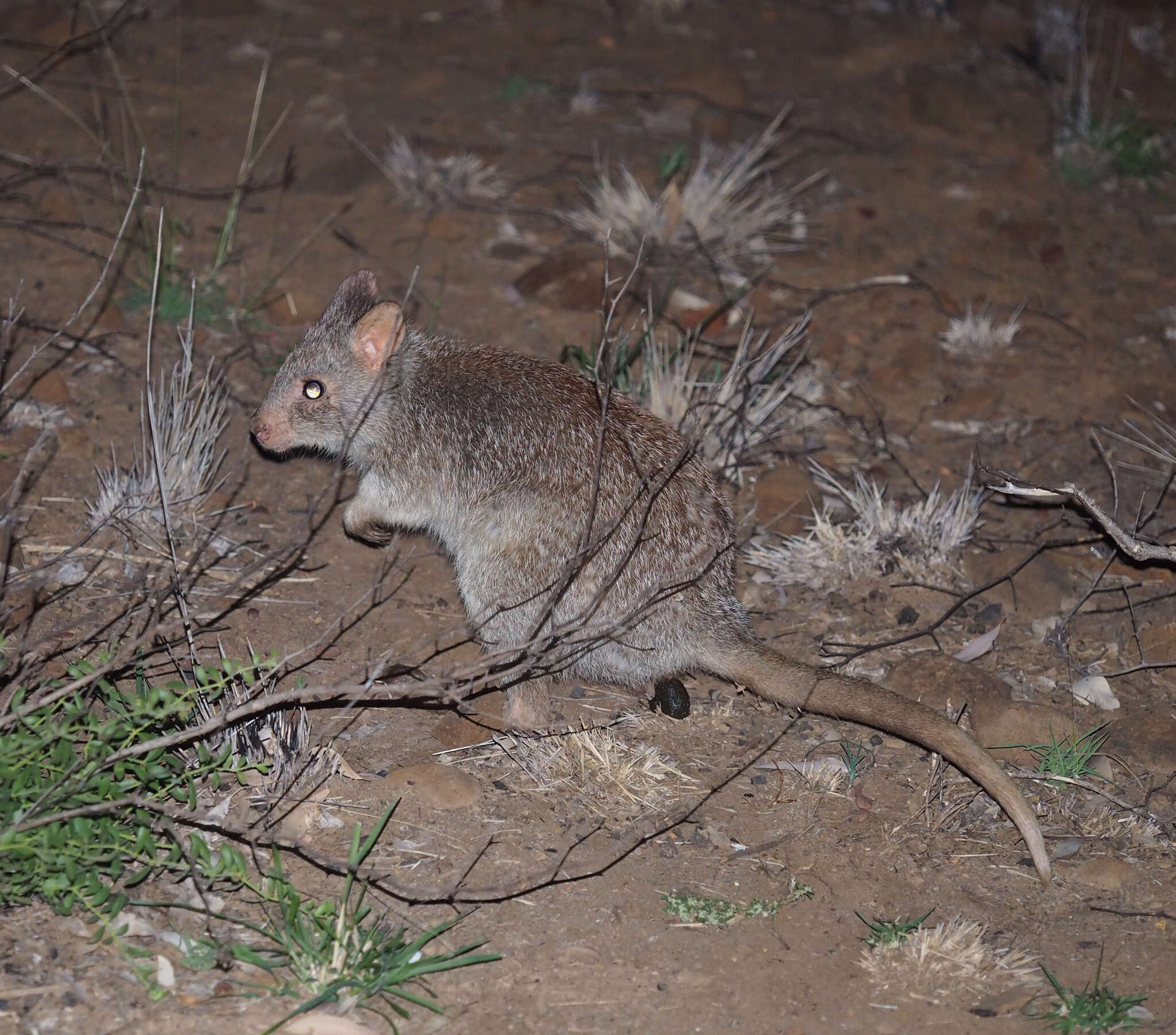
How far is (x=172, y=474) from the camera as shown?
5344 millimetres

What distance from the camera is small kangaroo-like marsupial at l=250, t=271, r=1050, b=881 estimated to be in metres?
4.45

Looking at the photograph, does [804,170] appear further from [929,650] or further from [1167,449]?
[929,650]

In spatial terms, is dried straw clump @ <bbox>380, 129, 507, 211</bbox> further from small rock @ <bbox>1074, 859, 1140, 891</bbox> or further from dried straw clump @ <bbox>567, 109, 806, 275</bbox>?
small rock @ <bbox>1074, 859, 1140, 891</bbox>

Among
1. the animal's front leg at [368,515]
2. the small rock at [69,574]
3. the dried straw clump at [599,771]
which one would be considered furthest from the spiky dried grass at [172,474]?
the dried straw clump at [599,771]

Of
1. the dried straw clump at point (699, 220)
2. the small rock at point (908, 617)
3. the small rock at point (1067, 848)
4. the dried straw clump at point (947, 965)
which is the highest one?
the dried straw clump at point (699, 220)

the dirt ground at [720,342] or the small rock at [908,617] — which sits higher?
the dirt ground at [720,342]

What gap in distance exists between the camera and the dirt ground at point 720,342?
148 inches

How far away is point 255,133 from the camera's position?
8258 mm

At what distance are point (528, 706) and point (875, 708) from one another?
1318 mm

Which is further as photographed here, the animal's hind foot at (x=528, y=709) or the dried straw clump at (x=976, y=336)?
the dried straw clump at (x=976, y=336)

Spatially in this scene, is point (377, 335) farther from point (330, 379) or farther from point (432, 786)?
point (432, 786)

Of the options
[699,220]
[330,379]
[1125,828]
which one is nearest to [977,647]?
[1125,828]

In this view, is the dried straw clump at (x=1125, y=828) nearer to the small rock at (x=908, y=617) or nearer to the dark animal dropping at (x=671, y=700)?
the small rock at (x=908, y=617)

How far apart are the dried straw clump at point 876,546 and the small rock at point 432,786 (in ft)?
6.23
